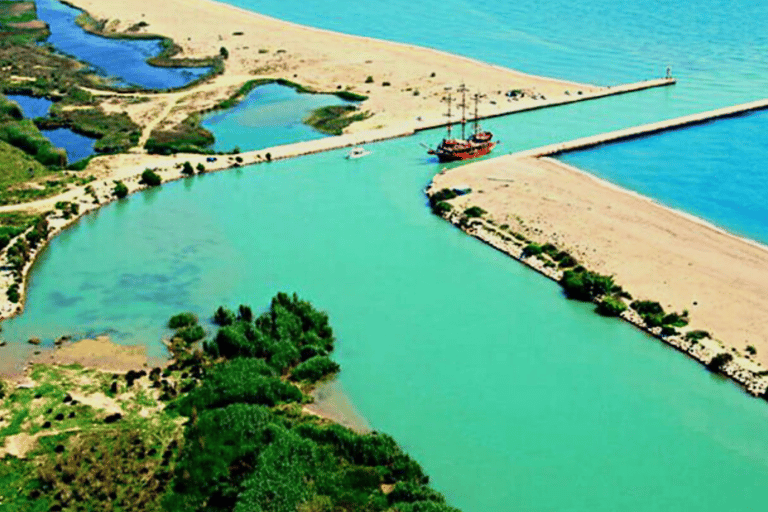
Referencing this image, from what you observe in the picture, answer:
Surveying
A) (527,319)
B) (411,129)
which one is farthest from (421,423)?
(411,129)

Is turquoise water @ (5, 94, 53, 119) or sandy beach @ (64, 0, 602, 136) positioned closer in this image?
turquoise water @ (5, 94, 53, 119)

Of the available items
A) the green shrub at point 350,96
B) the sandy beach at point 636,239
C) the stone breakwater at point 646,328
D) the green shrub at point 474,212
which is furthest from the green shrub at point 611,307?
the green shrub at point 350,96

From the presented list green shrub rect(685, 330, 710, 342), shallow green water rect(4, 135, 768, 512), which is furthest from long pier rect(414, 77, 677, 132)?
green shrub rect(685, 330, 710, 342)

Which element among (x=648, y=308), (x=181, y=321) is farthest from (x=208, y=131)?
(x=648, y=308)

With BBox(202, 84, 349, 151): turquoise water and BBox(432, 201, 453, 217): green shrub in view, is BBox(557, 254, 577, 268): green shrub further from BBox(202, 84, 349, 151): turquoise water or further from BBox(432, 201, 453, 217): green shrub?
BBox(202, 84, 349, 151): turquoise water

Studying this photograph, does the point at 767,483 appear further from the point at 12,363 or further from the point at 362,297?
the point at 12,363

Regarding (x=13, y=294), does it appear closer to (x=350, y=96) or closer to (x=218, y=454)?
(x=218, y=454)
